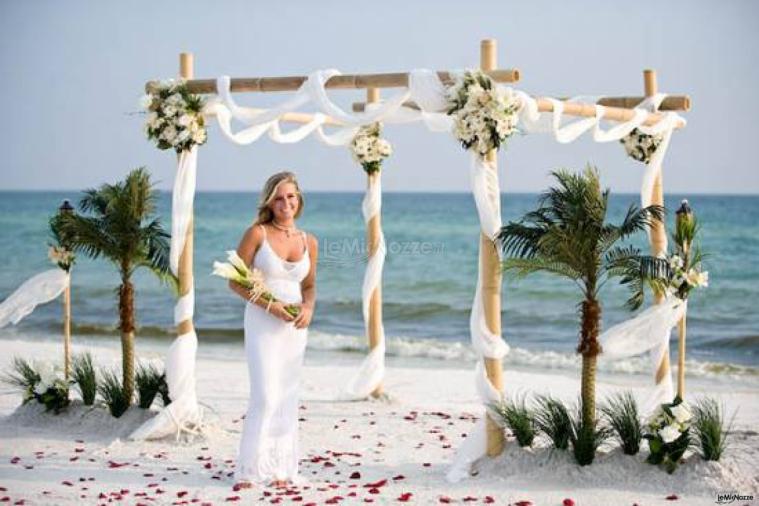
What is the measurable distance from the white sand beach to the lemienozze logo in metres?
0.06

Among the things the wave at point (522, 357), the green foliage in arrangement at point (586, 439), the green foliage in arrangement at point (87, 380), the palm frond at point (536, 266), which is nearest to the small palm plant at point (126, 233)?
the green foliage in arrangement at point (87, 380)

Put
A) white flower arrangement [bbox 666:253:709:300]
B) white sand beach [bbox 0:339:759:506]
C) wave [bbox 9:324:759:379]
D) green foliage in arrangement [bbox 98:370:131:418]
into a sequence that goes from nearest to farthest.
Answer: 1. white sand beach [bbox 0:339:759:506]
2. white flower arrangement [bbox 666:253:709:300]
3. green foliage in arrangement [bbox 98:370:131:418]
4. wave [bbox 9:324:759:379]

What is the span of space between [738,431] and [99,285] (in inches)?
822

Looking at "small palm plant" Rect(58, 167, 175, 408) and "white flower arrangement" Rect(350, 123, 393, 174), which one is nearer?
"small palm plant" Rect(58, 167, 175, 408)

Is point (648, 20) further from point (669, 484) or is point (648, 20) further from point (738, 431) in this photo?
point (669, 484)

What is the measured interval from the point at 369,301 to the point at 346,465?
9.20 ft

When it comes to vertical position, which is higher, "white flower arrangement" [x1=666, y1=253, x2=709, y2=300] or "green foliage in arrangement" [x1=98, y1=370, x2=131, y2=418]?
"white flower arrangement" [x1=666, y1=253, x2=709, y2=300]

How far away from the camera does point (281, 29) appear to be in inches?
1268

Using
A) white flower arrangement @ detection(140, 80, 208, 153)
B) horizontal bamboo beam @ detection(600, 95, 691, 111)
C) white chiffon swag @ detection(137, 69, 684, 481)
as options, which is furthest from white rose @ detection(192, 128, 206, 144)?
horizontal bamboo beam @ detection(600, 95, 691, 111)

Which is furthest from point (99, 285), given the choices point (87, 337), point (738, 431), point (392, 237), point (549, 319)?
point (738, 431)

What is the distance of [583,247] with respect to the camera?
292 inches

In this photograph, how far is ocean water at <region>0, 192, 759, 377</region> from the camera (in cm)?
1780

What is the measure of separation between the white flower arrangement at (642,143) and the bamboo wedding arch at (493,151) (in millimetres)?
146

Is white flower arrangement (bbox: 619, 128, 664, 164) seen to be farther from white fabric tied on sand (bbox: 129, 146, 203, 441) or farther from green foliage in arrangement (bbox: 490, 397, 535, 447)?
white fabric tied on sand (bbox: 129, 146, 203, 441)
